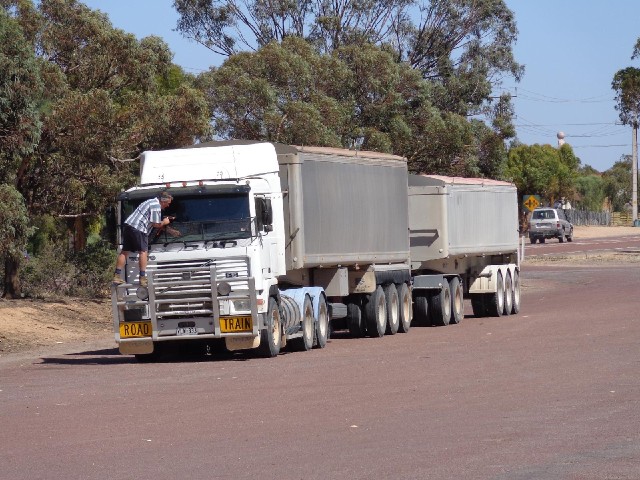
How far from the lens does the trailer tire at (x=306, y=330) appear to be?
23469 millimetres

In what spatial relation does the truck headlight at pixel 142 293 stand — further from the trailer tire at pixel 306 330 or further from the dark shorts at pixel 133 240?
the trailer tire at pixel 306 330

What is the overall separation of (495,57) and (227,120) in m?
22.3

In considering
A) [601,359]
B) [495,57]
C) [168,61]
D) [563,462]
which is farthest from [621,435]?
[495,57]

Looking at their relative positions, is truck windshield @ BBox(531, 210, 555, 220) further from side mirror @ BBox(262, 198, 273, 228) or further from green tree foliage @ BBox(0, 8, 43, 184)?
side mirror @ BBox(262, 198, 273, 228)

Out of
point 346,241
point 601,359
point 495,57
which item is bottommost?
point 601,359

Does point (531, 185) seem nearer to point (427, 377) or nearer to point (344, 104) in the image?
point (344, 104)

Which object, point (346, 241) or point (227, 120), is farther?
point (227, 120)

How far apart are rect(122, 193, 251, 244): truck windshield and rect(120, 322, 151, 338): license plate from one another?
135 cm

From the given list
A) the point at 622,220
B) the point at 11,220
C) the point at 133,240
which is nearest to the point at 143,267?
the point at 133,240

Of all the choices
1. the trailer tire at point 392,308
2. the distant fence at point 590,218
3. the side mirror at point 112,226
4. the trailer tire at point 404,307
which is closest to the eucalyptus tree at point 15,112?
the side mirror at point 112,226

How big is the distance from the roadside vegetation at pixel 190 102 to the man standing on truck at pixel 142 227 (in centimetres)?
222

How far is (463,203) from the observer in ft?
105

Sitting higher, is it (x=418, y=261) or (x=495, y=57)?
(x=495, y=57)

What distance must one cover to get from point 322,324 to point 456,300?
774 centimetres
